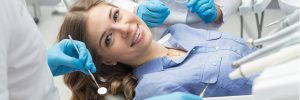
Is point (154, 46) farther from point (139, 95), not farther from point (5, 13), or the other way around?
point (5, 13)

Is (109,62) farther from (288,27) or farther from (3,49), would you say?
(288,27)

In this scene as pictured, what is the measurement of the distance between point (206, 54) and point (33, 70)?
2.75 feet

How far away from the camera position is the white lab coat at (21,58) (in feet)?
2.34

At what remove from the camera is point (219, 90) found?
55.0 inches

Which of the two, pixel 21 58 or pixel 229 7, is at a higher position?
pixel 229 7

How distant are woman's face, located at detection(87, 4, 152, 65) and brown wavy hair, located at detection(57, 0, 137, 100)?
0.04 meters

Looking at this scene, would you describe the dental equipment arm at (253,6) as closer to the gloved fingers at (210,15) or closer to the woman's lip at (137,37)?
the gloved fingers at (210,15)

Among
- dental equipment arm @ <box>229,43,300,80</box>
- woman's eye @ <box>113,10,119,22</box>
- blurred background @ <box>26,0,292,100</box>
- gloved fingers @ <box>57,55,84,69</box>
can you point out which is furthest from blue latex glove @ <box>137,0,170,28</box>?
blurred background @ <box>26,0,292,100</box>

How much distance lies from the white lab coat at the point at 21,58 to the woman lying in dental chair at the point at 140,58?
0.58m

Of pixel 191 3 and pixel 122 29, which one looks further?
pixel 191 3

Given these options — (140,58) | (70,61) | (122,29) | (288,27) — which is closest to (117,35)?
(122,29)

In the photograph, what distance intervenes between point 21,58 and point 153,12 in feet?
3.14

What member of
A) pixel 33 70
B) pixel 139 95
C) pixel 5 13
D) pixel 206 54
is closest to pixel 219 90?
pixel 206 54

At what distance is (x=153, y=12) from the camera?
5.62ft
